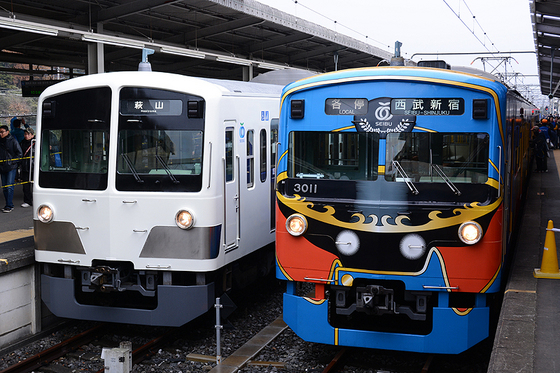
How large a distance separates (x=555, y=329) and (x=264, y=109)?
473 centimetres

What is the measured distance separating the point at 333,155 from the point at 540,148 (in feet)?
50.7

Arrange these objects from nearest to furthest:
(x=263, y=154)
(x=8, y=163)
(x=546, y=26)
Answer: (x=263, y=154) → (x=8, y=163) → (x=546, y=26)

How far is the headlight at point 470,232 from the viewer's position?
5.55 metres

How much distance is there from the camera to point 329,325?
6125 millimetres

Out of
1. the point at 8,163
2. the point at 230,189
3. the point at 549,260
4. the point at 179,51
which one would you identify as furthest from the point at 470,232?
the point at 179,51

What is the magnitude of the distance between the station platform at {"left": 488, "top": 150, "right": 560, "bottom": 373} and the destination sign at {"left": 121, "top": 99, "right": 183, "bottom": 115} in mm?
3960

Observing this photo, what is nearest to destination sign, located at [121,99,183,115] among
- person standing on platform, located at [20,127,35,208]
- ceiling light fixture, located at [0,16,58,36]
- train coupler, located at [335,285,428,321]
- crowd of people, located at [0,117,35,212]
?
train coupler, located at [335,285,428,321]

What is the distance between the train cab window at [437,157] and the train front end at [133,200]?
2.08m

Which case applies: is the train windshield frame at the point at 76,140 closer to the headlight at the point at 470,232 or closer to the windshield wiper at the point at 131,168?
the windshield wiper at the point at 131,168

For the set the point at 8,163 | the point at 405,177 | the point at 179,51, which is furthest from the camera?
the point at 179,51

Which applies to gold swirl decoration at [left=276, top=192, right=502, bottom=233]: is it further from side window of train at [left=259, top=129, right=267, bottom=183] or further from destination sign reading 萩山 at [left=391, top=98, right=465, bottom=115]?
side window of train at [left=259, top=129, right=267, bottom=183]

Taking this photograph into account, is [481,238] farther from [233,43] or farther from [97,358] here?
[233,43]

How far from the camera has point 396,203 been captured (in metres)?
5.75

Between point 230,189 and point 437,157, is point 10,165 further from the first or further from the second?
point 437,157
